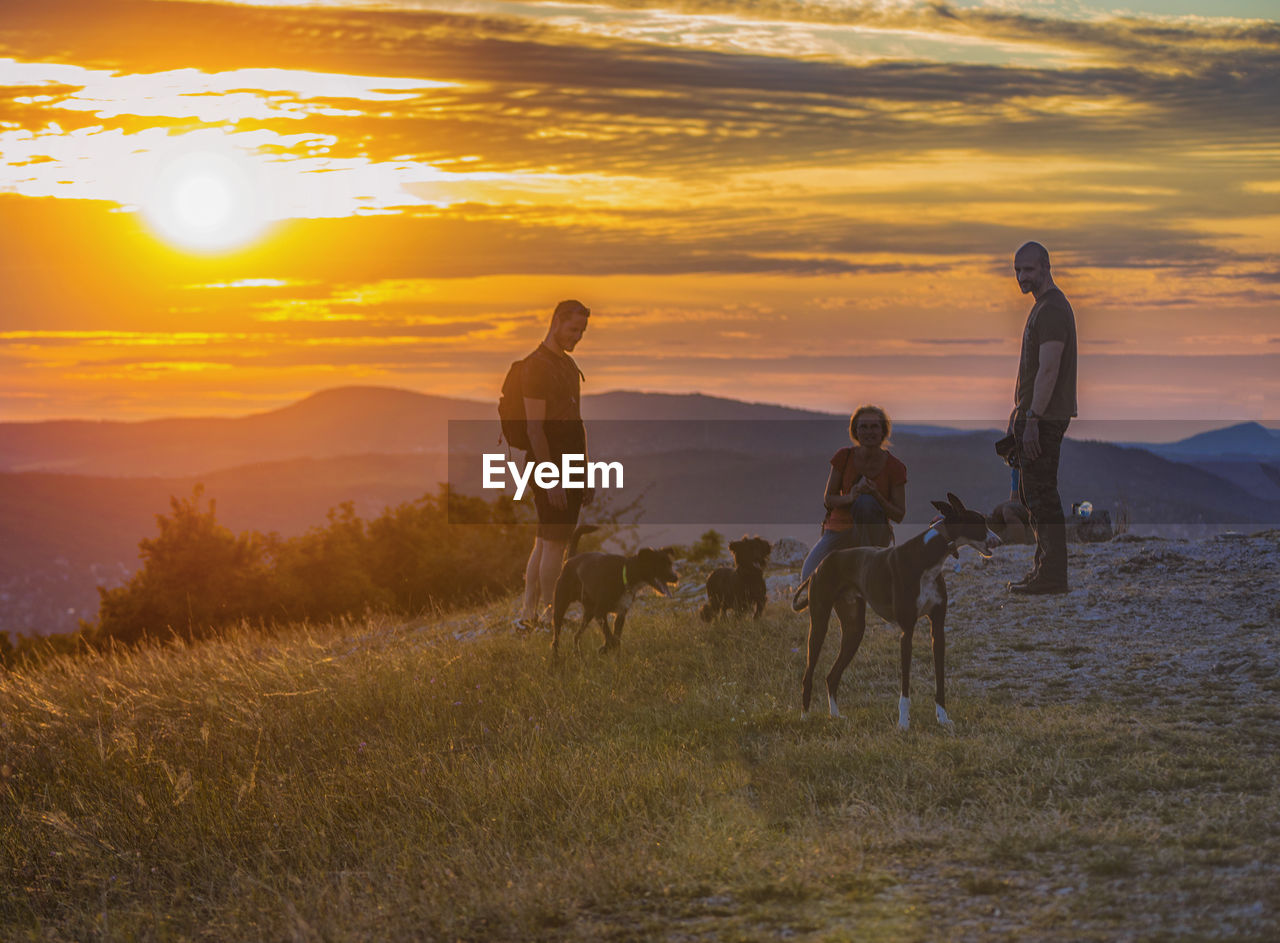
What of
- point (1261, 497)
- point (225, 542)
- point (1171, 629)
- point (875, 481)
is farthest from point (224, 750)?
point (225, 542)

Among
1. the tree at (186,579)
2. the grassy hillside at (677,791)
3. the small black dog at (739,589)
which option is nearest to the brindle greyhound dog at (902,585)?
the grassy hillside at (677,791)

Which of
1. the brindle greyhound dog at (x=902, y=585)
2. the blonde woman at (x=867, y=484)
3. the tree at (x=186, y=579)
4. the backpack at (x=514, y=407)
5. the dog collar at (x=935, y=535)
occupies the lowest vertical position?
the tree at (x=186, y=579)

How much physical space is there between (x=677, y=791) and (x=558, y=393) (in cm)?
427

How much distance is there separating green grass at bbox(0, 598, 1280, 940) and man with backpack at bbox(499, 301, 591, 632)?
56.1 inches

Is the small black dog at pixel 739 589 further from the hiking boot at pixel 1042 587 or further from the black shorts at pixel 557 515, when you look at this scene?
the hiking boot at pixel 1042 587

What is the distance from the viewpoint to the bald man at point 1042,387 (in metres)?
9.87

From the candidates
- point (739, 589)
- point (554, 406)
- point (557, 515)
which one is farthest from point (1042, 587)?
point (554, 406)

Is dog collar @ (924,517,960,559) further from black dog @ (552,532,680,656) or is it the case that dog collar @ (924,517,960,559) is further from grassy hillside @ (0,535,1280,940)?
black dog @ (552,532,680,656)

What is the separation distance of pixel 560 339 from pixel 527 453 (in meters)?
1.00

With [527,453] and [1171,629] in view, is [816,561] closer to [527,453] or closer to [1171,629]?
[527,453]

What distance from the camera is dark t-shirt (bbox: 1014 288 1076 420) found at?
32.4 feet

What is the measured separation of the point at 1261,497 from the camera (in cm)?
1619

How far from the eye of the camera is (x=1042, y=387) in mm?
9852

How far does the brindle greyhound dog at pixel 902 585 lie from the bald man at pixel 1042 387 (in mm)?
2707
